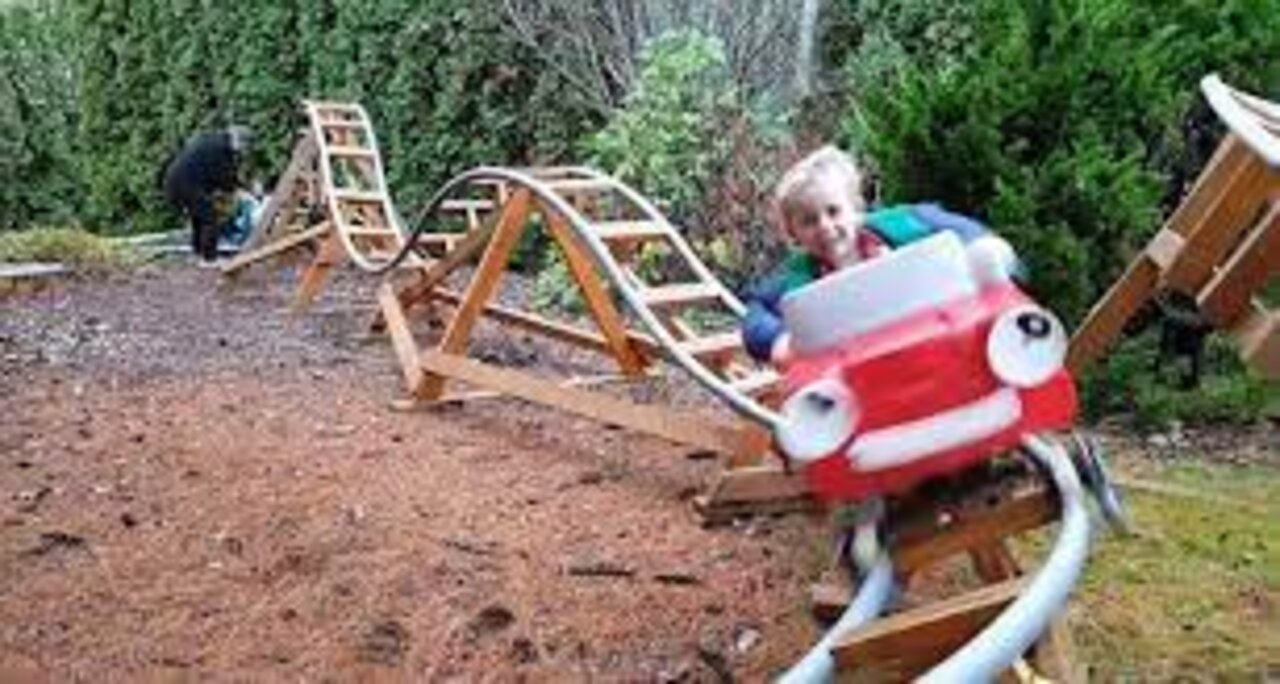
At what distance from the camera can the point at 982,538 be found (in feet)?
11.0

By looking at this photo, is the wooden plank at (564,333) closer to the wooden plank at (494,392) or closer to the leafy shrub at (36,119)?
the wooden plank at (494,392)

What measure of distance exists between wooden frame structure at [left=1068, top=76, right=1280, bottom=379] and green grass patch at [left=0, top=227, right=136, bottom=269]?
33.1 ft

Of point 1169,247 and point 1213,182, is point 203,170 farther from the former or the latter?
point 1213,182

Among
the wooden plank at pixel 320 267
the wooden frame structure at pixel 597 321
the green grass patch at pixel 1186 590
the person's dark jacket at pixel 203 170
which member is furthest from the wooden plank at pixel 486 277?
the person's dark jacket at pixel 203 170

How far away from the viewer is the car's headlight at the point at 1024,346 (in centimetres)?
309

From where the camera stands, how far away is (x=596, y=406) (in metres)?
5.84

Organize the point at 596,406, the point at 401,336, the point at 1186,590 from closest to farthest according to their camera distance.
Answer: the point at 1186,590, the point at 596,406, the point at 401,336

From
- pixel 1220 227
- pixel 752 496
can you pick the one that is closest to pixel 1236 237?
pixel 1220 227

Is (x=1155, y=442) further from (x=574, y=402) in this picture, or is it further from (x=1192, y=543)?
(x=574, y=402)

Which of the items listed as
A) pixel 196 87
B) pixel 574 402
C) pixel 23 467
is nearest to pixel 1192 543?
pixel 574 402

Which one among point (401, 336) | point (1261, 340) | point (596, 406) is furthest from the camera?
point (401, 336)

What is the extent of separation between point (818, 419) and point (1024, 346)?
413 millimetres

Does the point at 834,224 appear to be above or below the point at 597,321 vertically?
above

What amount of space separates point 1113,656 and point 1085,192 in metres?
2.56
